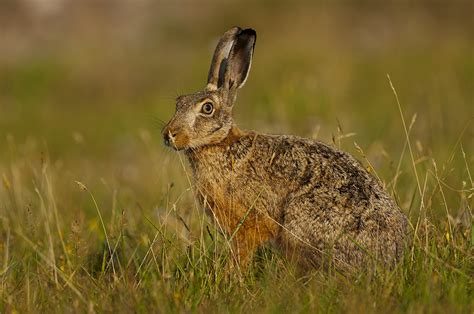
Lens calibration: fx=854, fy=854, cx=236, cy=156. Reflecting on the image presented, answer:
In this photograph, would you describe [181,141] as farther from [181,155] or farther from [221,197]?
[181,155]

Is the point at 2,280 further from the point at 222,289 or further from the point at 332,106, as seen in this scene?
the point at 332,106

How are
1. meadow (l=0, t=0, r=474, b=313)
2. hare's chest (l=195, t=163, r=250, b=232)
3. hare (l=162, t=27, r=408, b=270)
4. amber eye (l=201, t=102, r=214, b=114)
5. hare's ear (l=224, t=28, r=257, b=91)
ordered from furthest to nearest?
1. hare's ear (l=224, t=28, r=257, b=91)
2. amber eye (l=201, t=102, r=214, b=114)
3. hare's chest (l=195, t=163, r=250, b=232)
4. hare (l=162, t=27, r=408, b=270)
5. meadow (l=0, t=0, r=474, b=313)

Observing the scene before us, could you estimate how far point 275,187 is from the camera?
586cm

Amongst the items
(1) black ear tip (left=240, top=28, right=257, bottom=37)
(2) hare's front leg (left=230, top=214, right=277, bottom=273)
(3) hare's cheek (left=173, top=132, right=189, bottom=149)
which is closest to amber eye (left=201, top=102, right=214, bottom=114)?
(3) hare's cheek (left=173, top=132, right=189, bottom=149)

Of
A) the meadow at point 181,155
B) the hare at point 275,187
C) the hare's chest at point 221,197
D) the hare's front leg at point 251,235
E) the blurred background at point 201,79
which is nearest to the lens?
the meadow at point 181,155

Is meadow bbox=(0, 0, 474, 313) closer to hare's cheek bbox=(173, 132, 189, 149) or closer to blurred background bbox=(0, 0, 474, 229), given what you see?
blurred background bbox=(0, 0, 474, 229)

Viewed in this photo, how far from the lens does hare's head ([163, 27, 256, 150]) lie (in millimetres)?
6156

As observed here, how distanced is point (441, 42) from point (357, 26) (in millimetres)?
4652

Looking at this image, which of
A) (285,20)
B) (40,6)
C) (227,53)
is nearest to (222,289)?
(227,53)

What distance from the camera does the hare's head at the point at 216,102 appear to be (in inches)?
242

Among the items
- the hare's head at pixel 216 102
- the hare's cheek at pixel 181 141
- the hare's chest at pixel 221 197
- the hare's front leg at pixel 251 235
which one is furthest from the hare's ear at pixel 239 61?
the hare's front leg at pixel 251 235

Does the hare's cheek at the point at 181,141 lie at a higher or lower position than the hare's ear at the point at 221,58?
lower

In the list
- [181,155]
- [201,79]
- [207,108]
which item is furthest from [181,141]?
[201,79]

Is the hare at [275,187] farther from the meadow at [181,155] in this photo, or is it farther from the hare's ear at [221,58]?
the meadow at [181,155]
